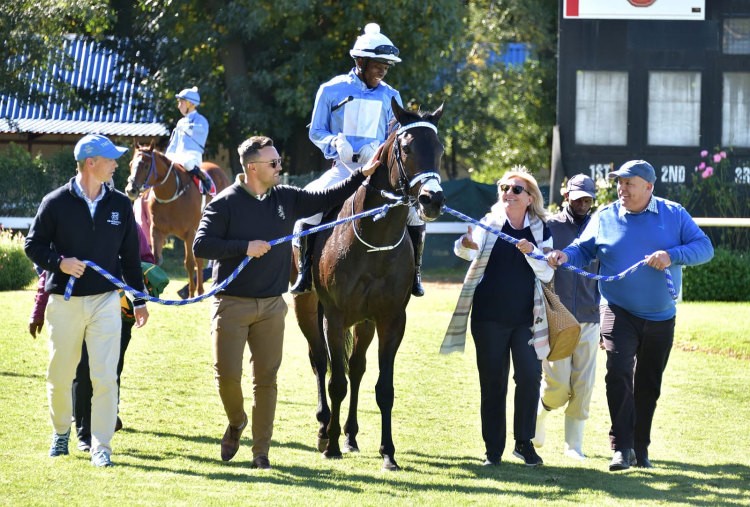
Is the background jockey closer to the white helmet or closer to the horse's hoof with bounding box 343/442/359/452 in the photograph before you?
the white helmet

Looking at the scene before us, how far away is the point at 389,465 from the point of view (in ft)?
26.9

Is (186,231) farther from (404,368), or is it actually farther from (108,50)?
(108,50)

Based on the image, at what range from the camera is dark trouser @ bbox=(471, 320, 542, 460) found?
27.9ft

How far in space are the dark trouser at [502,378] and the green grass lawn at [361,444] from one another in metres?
0.23

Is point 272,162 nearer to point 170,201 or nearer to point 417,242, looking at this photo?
point 417,242

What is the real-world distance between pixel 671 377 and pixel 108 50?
61.4 ft

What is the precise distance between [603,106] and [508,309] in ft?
40.4

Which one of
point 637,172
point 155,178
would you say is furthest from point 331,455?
point 155,178

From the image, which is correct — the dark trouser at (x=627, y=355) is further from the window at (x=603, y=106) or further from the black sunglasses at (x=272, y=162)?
the window at (x=603, y=106)

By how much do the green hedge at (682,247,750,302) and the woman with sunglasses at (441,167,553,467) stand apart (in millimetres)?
10950

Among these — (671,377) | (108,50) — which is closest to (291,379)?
(671,377)

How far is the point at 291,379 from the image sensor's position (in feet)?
41.3

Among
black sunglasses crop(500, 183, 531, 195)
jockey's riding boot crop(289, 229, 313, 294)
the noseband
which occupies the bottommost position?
jockey's riding boot crop(289, 229, 313, 294)

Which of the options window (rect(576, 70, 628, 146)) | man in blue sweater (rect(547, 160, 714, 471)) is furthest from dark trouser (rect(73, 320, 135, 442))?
window (rect(576, 70, 628, 146))
